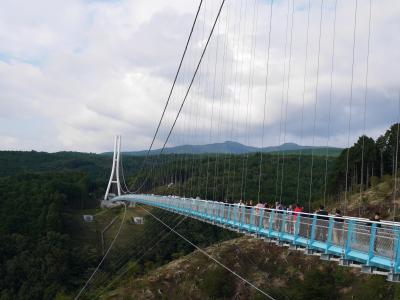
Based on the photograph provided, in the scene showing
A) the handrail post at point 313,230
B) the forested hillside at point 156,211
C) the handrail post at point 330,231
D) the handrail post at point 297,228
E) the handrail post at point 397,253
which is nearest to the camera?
the handrail post at point 397,253

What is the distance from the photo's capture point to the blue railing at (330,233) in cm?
1113

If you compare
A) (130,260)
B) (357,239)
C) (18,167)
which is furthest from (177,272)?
(18,167)

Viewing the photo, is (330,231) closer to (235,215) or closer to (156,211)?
(235,215)

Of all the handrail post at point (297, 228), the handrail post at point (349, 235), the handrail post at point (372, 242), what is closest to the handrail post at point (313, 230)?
the handrail post at point (297, 228)

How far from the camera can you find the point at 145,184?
98.1m

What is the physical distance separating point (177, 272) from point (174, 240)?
30949 millimetres

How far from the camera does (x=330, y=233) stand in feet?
44.0

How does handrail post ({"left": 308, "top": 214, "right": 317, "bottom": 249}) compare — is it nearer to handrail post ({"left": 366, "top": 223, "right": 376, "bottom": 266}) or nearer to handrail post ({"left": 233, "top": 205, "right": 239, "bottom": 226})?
handrail post ({"left": 366, "top": 223, "right": 376, "bottom": 266})

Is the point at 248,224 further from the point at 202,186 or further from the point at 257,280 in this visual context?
the point at 202,186

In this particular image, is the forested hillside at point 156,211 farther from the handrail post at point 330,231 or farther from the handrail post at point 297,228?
the handrail post at point 330,231

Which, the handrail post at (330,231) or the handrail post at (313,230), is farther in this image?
the handrail post at (313,230)

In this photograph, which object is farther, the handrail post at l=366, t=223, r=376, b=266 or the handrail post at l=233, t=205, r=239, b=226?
the handrail post at l=233, t=205, r=239, b=226

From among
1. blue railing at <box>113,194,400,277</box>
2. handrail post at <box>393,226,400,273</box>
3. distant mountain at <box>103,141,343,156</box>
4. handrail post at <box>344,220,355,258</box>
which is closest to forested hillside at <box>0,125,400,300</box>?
distant mountain at <box>103,141,343,156</box>

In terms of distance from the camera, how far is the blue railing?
1113cm
